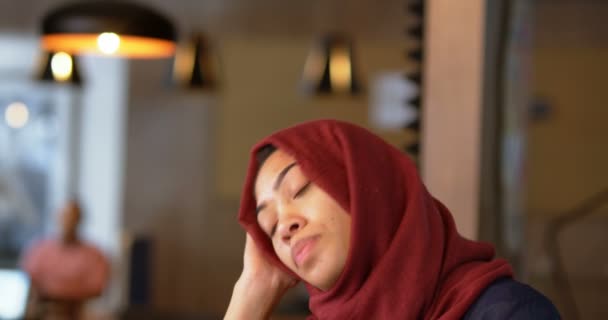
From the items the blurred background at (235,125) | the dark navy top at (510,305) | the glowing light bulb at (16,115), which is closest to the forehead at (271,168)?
the dark navy top at (510,305)

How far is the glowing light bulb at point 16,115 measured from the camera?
8352 millimetres

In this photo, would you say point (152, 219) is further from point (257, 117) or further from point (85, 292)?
point (85, 292)

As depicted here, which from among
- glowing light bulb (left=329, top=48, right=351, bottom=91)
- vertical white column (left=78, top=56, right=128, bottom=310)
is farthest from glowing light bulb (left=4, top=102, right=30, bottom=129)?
glowing light bulb (left=329, top=48, right=351, bottom=91)

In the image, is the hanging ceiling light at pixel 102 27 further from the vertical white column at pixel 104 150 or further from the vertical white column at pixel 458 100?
the vertical white column at pixel 104 150

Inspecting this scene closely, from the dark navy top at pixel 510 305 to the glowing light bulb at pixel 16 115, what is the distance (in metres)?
7.46

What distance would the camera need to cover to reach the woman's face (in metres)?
1.33

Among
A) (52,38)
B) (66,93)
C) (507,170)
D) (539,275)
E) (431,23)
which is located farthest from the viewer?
(66,93)

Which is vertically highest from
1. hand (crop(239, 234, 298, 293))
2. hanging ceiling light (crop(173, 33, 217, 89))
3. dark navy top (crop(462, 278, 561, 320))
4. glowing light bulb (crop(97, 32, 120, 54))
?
dark navy top (crop(462, 278, 561, 320))

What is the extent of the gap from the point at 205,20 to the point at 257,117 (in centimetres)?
77

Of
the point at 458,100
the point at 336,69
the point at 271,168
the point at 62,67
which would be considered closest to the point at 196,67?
the point at 336,69

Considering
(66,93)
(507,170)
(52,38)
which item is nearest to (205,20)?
(66,93)

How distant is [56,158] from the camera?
8242 mm

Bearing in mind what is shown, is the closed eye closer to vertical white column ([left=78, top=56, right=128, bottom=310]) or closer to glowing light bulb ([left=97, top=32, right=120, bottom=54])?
glowing light bulb ([left=97, top=32, right=120, bottom=54])

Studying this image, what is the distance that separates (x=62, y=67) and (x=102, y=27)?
1398 millimetres
